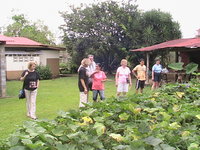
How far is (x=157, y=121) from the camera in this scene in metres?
2.61

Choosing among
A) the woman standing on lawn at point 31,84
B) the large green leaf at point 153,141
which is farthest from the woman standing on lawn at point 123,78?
the large green leaf at point 153,141

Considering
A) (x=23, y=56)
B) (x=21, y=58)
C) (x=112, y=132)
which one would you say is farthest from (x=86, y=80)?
(x=23, y=56)

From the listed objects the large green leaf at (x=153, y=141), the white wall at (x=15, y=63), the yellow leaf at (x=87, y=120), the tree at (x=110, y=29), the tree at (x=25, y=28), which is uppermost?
the tree at (x=25, y=28)

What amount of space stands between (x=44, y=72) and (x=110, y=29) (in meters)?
6.92

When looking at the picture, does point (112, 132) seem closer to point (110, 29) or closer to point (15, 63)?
point (15, 63)

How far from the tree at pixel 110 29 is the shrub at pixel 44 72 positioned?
3.67 meters

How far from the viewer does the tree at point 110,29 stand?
23.9 meters

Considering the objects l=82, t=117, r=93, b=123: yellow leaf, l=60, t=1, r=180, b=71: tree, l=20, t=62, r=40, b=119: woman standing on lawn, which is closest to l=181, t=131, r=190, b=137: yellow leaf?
l=82, t=117, r=93, b=123: yellow leaf

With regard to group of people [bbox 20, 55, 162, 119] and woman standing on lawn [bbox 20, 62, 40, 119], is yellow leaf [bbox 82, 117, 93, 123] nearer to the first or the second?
group of people [bbox 20, 55, 162, 119]

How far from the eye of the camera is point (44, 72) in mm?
22922

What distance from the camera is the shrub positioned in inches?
891

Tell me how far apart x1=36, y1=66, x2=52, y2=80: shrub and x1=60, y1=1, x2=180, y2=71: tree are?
3.67m

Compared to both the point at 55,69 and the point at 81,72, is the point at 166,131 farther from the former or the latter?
the point at 55,69

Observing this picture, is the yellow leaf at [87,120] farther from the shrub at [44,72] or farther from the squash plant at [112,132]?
the shrub at [44,72]
